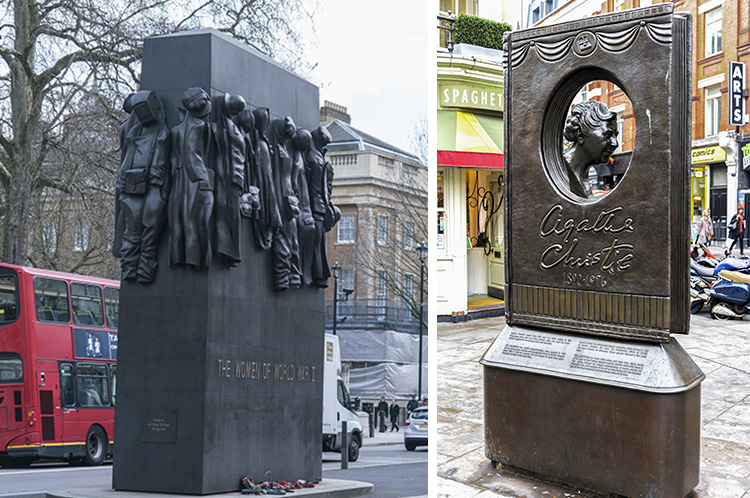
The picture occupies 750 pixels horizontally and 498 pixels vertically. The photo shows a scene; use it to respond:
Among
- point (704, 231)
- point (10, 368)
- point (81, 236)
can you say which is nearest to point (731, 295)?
point (704, 231)

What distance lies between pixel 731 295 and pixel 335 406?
831 cm

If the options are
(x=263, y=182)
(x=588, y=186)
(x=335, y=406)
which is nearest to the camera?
(x=588, y=186)

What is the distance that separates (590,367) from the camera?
537 cm

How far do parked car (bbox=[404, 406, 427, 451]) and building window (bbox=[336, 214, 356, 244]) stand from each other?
10.2m

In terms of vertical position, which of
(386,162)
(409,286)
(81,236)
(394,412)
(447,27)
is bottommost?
(394,412)

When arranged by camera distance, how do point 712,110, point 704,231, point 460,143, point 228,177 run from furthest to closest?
1. point 712,110
2. point 704,231
3. point 460,143
4. point 228,177

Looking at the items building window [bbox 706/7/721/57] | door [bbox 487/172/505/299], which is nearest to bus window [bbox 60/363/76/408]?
door [bbox 487/172/505/299]

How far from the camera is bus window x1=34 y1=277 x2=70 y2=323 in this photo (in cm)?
1458

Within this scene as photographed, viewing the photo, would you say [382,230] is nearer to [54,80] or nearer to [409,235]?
[409,235]

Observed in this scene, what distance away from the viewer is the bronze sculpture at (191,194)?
31.4ft

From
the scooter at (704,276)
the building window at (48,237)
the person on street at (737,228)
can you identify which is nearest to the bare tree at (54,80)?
the building window at (48,237)
